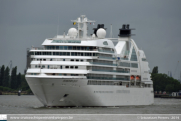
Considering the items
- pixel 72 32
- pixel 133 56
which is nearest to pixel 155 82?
pixel 133 56

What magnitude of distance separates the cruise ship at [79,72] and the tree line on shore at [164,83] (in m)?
91.8

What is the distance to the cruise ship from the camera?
66.6m

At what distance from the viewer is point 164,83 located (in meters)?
174

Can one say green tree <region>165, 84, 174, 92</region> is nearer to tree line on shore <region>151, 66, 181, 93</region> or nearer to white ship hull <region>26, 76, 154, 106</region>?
tree line on shore <region>151, 66, 181, 93</region>

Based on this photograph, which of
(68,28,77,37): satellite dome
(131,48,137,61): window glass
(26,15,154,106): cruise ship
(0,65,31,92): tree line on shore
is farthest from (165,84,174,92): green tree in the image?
(68,28,77,37): satellite dome

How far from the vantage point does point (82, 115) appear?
197 feet

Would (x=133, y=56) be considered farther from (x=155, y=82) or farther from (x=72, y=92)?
(x=155, y=82)

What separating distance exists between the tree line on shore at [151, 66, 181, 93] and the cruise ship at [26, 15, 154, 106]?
301 ft

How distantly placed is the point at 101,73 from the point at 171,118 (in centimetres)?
1520

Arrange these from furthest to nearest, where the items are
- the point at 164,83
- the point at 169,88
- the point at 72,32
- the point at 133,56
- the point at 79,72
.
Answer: the point at 164,83, the point at 169,88, the point at 133,56, the point at 72,32, the point at 79,72

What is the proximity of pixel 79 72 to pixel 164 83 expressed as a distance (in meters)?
111

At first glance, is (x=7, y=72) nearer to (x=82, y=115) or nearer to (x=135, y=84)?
(x=135, y=84)

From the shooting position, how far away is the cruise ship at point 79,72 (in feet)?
219

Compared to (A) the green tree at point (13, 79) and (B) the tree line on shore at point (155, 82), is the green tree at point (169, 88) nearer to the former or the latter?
(B) the tree line on shore at point (155, 82)
